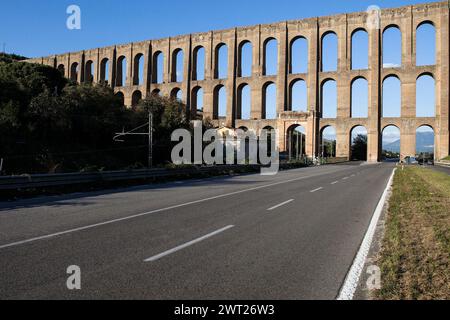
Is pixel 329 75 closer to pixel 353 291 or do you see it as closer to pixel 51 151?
pixel 51 151

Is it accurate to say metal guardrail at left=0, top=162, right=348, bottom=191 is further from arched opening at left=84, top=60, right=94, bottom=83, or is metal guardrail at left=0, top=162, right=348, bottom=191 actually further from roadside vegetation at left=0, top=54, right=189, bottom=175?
arched opening at left=84, top=60, right=94, bottom=83

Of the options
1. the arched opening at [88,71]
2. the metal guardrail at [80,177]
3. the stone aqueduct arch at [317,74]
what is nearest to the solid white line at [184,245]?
the metal guardrail at [80,177]

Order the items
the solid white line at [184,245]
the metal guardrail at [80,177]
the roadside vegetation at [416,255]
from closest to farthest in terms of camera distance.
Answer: the roadside vegetation at [416,255]
the solid white line at [184,245]
the metal guardrail at [80,177]

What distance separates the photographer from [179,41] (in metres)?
79.9

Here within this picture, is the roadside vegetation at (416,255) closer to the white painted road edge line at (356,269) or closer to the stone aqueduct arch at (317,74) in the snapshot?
the white painted road edge line at (356,269)

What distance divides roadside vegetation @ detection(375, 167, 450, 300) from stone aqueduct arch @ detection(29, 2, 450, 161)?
195ft

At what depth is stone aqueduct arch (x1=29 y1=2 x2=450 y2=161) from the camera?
64.1 m

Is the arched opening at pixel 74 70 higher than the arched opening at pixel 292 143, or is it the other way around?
the arched opening at pixel 74 70

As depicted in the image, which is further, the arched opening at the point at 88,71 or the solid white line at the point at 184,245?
the arched opening at the point at 88,71

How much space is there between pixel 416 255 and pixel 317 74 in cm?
6692

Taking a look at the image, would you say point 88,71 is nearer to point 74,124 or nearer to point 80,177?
point 74,124

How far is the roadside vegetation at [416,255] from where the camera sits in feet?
14.2

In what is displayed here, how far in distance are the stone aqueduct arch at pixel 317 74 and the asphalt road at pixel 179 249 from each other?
5912cm
